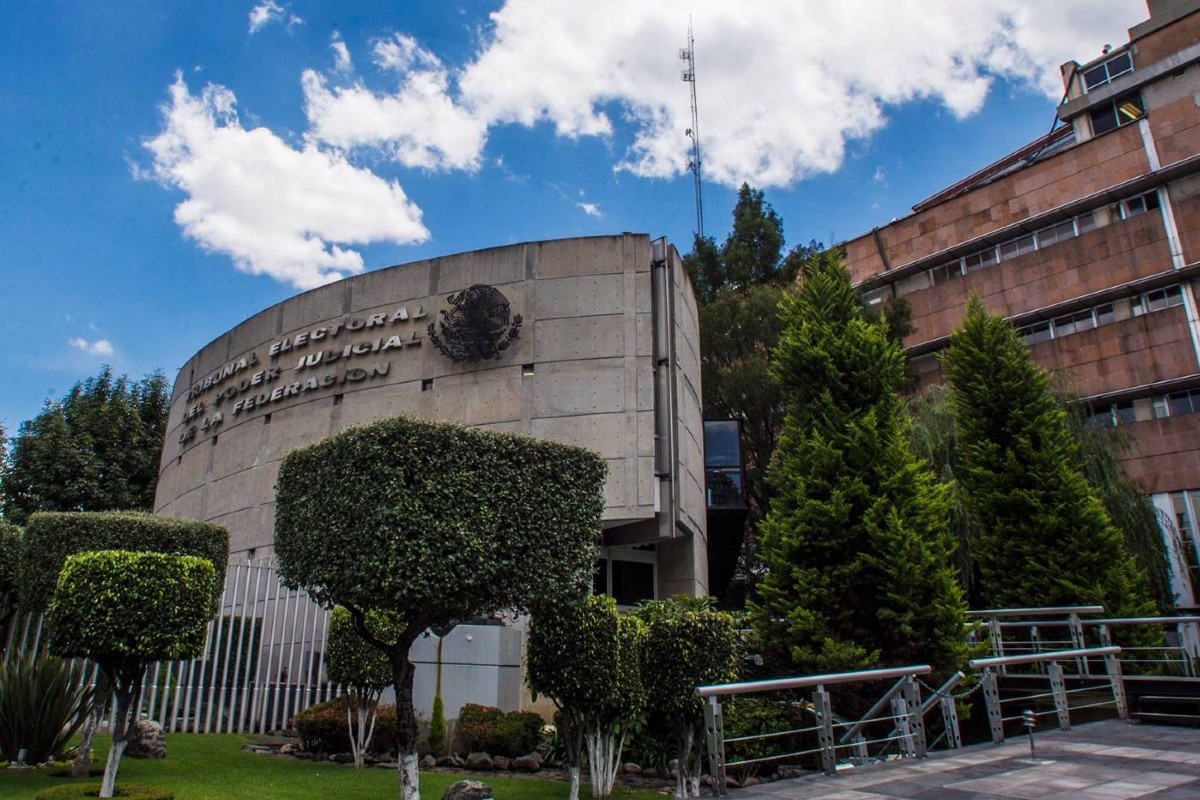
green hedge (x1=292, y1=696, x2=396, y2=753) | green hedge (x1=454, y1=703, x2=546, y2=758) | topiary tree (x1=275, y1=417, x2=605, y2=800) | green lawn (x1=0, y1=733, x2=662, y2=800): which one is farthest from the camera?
green hedge (x1=292, y1=696, x2=396, y2=753)

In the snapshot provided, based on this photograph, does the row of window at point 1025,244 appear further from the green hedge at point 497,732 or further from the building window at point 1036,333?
the green hedge at point 497,732

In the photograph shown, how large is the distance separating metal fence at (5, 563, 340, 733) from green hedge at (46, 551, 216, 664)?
5795 millimetres

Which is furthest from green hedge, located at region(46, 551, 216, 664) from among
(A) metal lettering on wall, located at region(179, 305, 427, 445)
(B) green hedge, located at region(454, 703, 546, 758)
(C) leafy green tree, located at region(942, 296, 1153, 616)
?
(C) leafy green tree, located at region(942, 296, 1153, 616)

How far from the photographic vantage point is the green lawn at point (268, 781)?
9008 millimetres

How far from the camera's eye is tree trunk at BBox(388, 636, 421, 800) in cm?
805

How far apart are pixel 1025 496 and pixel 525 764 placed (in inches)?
439

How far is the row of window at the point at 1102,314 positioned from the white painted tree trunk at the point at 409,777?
2778cm

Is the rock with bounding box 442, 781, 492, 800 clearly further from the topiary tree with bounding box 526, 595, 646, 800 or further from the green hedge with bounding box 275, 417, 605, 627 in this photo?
the green hedge with bounding box 275, 417, 605, 627

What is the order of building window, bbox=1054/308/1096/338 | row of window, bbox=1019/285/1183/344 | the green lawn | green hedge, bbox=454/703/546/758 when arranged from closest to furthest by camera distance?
the green lawn → green hedge, bbox=454/703/546/758 → row of window, bbox=1019/285/1183/344 → building window, bbox=1054/308/1096/338

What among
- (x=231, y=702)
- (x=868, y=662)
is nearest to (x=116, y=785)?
(x=231, y=702)

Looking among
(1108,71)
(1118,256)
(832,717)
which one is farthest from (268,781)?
(1108,71)

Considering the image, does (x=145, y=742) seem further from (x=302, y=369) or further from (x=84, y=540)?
(x=302, y=369)

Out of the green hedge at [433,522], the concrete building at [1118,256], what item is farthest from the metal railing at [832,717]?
the concrete building at [1118,256]

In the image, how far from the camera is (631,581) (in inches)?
807
